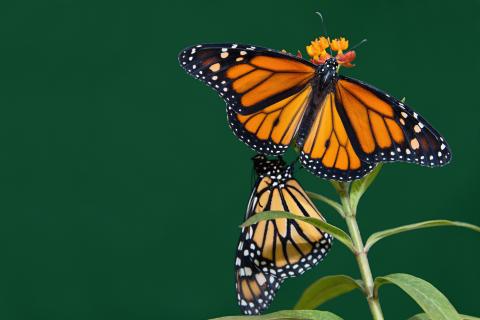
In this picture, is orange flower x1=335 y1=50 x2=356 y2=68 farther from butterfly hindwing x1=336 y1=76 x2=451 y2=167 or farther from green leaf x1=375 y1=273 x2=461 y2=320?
green leaf x1=375 y1=273 x2=461 y2=320

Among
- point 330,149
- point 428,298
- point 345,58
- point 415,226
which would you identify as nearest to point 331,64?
point 345,58

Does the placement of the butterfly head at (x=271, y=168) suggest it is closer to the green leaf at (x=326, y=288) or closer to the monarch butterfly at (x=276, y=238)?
the monarch butterfly at (x=276, y=238)

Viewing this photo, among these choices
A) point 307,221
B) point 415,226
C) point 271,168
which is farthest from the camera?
point 271,168

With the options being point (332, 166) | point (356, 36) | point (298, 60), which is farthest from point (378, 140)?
point (356, 36)

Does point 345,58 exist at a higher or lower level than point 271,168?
higher

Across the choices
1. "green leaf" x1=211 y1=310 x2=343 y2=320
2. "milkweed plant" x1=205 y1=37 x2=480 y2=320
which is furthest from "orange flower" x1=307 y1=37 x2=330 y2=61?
"green leaf" x1=211 y1=310 x2=343 y2=320

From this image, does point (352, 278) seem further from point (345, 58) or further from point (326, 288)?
point (345, 58)

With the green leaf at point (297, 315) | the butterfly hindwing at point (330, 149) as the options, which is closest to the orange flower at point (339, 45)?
the butterfly hindwing at point (330, 149)
